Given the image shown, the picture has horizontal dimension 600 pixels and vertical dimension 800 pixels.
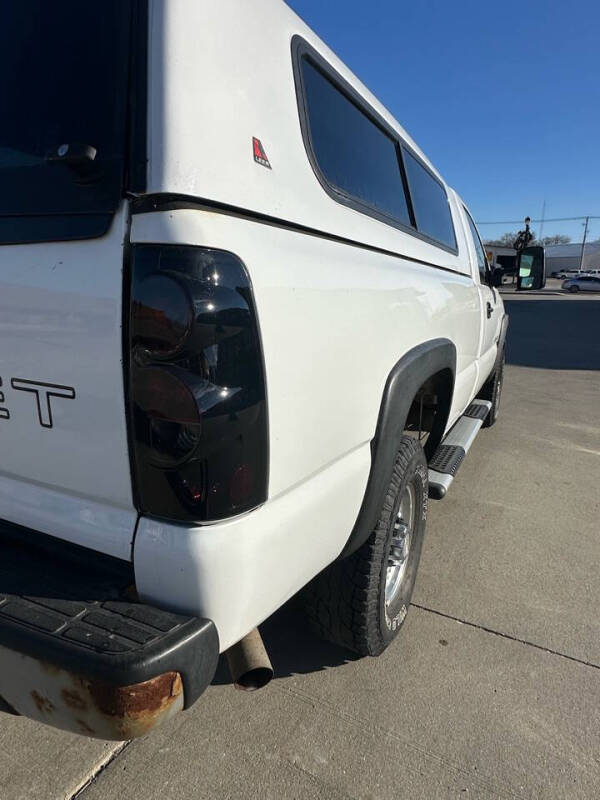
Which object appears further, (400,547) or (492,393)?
(492,393)

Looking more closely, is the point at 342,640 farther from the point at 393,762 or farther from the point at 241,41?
the point at 241,41

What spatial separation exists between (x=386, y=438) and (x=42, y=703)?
1207 millimetres

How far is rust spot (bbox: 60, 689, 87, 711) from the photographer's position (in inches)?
44.3

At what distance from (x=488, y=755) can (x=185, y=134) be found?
2105 millimetres

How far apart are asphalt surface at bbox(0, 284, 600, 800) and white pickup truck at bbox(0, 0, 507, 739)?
0.60 m

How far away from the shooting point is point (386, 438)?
6.15ft

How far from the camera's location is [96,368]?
3.99ft

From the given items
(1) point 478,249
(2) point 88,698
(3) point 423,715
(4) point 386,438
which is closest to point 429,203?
(1) point 478,249

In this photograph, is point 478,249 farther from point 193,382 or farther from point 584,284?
point 584,284

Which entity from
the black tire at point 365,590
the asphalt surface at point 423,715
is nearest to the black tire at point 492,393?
the asphalt surface at point 423,715

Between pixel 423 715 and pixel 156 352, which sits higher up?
pixel 156 352

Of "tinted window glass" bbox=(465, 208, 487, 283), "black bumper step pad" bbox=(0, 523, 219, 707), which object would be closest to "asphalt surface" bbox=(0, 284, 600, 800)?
"black bumper step pad" bbox=(0, 523, 219, 707)

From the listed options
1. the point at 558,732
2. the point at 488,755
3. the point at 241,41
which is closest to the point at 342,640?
the point at 488,755

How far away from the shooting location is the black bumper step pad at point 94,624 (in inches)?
43.4
